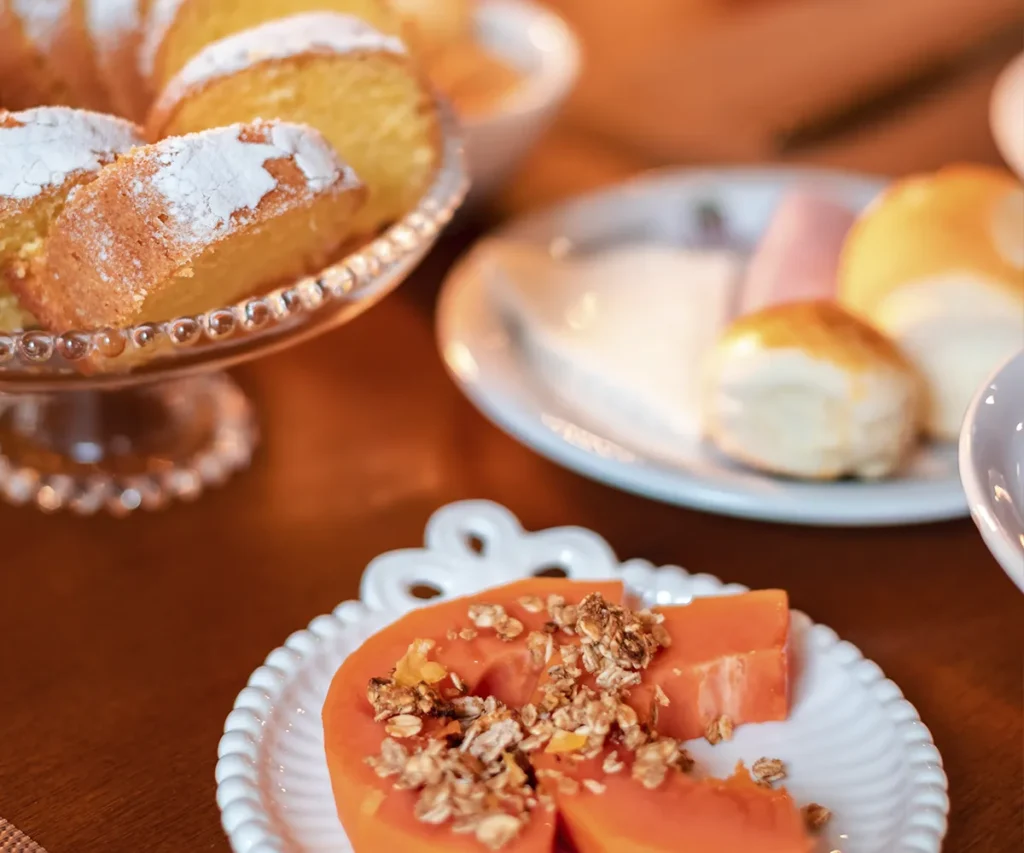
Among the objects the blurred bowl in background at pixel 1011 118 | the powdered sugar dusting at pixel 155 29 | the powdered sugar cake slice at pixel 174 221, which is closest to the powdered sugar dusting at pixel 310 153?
the powdered sugar cake slice at pixel 174 221

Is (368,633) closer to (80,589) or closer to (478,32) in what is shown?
(80,589)

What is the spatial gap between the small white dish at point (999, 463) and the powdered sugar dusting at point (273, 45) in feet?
1.03

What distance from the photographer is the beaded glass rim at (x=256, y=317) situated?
1.46 feet

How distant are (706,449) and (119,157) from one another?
33 centimetres

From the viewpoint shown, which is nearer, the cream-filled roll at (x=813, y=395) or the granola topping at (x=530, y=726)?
the granola topping at (x=530, y=726)

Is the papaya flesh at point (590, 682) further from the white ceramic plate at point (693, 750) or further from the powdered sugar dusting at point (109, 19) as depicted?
the powdered sugar dusting at point (109, 19)

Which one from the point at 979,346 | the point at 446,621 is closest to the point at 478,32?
the point at 979,346

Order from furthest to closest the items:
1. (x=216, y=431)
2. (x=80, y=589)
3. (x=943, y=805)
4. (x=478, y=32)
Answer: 1. (x=478, y=32)
2. (x=216, y=431)
3. (x=80, y=589)
4. (x=943, y=805)

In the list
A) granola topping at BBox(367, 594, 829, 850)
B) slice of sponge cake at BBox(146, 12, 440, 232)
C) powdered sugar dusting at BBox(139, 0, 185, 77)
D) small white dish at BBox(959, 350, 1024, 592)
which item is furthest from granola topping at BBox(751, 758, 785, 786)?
powdered sugar dusting at BBox(139, 0, 185, 77)

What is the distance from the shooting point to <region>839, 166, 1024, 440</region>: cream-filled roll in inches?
22.8

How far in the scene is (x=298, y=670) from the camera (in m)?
0.44

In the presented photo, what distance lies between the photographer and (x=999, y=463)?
0.40 metres

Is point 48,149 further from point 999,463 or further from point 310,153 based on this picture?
point 999,463

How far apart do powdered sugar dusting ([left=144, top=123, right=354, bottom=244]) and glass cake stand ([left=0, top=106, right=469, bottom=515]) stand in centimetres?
4
